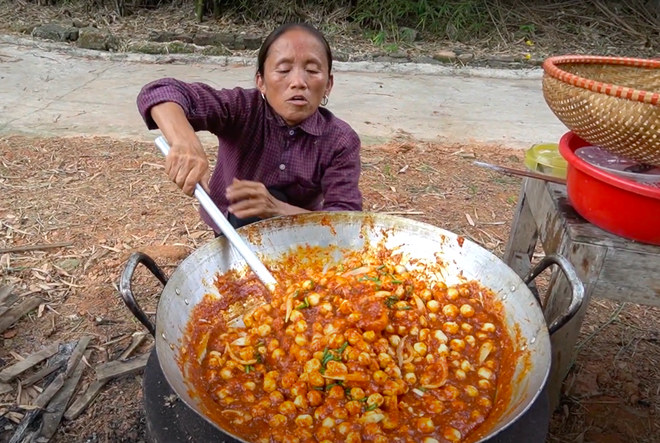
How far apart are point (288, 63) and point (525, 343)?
1243 mm

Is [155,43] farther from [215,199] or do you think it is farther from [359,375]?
[359,375]

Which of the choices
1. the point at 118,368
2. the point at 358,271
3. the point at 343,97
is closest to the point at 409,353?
the point at 358,271

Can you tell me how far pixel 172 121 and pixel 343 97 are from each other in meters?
4.04

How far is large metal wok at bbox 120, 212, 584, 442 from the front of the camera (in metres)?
1.25

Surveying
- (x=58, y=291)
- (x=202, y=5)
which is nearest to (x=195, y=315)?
(x=58, y=291)

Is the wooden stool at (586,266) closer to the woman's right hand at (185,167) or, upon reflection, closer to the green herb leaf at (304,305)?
the green herb leaf at (304,305)

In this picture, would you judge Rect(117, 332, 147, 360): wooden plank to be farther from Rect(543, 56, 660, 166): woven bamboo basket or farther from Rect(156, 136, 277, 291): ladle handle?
Rect(543, 56, 660, 166): woven bamboo basket

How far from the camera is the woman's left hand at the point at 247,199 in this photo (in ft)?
5.95

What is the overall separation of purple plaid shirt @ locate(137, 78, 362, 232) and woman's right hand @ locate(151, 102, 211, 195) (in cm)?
35

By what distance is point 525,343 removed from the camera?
141 centimetres

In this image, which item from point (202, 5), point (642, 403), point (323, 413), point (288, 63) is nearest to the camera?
point (323, 413)

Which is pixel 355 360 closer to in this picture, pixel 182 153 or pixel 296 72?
pixel 182 153

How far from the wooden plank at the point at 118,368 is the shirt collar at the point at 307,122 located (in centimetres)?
115

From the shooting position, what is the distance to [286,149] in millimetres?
2273
